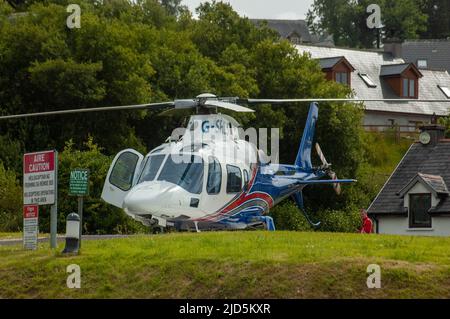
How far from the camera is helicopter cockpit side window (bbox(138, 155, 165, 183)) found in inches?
1125

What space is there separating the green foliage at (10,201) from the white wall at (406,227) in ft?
46.4

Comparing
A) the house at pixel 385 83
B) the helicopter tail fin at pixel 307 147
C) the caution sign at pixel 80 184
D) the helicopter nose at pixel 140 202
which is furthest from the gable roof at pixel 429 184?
the house at pixel 385 83

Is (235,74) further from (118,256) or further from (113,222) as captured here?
(118,256)

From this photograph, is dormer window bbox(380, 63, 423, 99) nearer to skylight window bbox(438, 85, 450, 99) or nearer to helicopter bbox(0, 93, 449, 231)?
skylight window bbox(438, 85, 450, 99)

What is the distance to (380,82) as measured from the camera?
3127 inches

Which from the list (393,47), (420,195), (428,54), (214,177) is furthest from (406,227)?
(428,54)

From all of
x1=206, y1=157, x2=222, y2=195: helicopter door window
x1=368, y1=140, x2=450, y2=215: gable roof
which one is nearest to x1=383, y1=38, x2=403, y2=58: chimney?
x1=368, y1=140, x2=450, y2=215: gable roof

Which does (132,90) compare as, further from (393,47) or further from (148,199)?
(393,47)

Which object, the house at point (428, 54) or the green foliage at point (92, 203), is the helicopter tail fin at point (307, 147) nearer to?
the green foliage at point (92, 203)

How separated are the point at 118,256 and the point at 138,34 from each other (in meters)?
35.6

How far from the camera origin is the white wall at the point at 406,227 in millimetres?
39188

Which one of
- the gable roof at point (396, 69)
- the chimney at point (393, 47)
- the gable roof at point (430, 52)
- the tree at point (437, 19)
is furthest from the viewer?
the tree at point (437, 19)

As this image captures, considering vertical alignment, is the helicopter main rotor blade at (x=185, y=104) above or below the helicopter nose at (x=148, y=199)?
above

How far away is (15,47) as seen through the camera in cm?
5244
